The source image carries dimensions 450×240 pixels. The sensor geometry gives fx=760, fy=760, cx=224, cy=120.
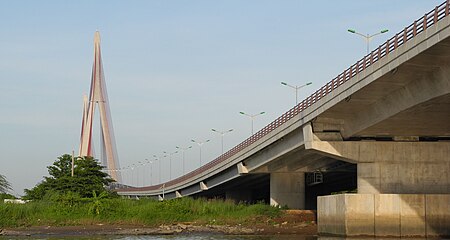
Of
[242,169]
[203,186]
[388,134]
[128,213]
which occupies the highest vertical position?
[388,134]

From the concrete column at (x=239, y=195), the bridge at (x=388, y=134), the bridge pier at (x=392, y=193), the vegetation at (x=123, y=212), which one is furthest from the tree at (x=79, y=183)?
the bridge pier at (x=392, y=193)

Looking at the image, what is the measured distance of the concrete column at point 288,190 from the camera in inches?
2616

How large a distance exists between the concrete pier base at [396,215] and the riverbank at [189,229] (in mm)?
8036

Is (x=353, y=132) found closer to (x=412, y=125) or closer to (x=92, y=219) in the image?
(x=412, y=125)

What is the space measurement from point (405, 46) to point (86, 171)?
167 feet

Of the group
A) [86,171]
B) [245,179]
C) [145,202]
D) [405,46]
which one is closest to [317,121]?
[405,46]

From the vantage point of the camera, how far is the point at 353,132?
47.4m

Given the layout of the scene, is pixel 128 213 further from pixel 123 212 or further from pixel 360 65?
pixel 360 65

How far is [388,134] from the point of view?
Result: 156 ft

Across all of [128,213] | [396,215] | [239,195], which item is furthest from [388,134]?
[239,195]

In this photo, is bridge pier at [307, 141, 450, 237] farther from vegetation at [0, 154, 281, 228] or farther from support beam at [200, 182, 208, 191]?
support beam at [200, 182, 208, 191]

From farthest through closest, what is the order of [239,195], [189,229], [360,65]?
[239,195], [189,229], [360,65]

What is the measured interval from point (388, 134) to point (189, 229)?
1670cm

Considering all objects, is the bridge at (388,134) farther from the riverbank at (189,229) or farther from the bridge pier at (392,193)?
the riverbank at (189,229)
